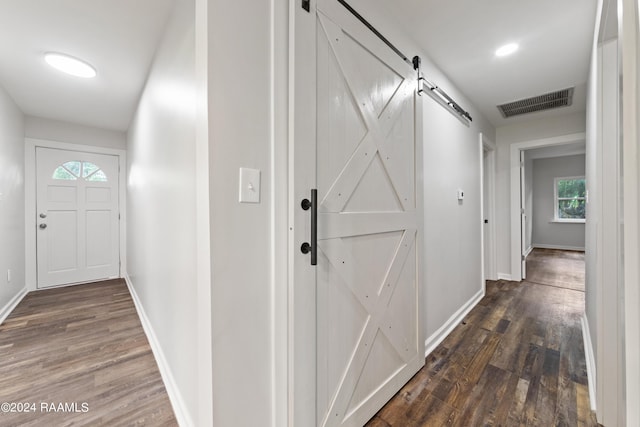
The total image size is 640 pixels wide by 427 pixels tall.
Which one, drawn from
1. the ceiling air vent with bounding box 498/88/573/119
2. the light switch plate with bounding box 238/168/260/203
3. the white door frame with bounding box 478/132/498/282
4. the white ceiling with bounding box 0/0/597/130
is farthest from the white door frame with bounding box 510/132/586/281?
the light switch plate with bounding box 238/168/260/203

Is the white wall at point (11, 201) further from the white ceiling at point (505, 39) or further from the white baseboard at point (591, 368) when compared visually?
the white baseboard at point (591, 368)

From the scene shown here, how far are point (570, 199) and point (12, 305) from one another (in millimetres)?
10720

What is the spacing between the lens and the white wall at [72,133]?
11.0ft

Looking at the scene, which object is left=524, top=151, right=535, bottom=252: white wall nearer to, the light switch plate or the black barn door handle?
the black barn door handle

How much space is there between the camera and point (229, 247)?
857mm

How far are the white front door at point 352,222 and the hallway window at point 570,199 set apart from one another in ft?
25.0

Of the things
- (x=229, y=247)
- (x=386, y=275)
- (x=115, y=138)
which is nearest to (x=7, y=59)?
(x=115, y=138)

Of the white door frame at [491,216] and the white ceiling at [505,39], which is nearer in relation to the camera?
the white ceiling at [505,39]

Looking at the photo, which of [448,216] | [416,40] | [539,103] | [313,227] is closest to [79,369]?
[313,227]

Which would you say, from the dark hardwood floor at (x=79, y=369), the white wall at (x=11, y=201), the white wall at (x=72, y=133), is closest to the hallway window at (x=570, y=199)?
the dark hardwood floor at (x=79, y=369)

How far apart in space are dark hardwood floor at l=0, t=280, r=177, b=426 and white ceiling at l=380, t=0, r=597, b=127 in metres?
2.83

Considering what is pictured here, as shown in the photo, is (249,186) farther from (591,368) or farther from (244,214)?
(591,368)

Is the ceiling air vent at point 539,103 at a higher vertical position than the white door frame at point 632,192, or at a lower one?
higher

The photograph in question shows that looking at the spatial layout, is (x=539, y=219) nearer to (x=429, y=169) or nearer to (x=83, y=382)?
(x=429, y=169)
